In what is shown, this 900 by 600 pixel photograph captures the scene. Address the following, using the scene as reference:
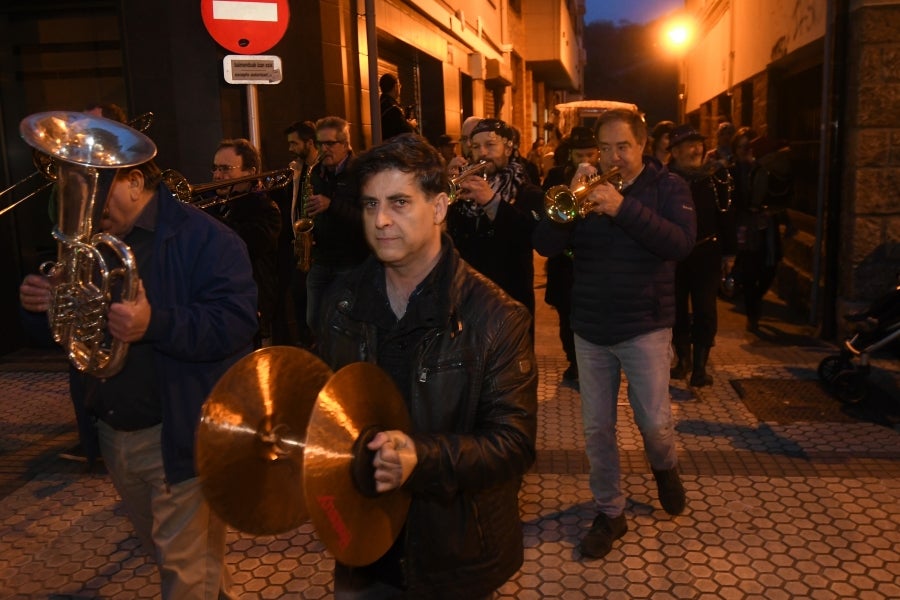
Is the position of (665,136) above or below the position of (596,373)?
above

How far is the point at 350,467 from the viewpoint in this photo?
1764 millimetres

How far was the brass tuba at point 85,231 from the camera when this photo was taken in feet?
8.20

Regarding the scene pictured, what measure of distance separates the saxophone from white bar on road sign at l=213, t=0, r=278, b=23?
119cm

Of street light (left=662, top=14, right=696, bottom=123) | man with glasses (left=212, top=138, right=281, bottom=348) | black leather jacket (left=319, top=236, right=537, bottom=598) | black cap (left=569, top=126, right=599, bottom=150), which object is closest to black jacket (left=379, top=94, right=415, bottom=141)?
black cap (left=569, top=126, right=599, bottom=150)

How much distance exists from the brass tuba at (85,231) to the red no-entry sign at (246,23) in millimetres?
2695

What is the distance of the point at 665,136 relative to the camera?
788cm

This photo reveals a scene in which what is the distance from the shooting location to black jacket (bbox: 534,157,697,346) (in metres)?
3.67

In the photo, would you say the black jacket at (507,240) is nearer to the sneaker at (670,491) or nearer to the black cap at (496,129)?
the black cap at (496,129)

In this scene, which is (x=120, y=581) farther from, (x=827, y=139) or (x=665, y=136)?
(x=827, y=139)

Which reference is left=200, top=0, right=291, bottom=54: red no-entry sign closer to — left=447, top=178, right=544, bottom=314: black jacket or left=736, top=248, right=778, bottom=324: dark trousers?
left=447, top=178, right=544, bottom=314: black jacket

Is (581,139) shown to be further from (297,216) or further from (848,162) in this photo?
(848,162)

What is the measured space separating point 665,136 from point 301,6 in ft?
11.9

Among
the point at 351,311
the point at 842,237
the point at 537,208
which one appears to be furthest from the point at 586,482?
the point at 842,237

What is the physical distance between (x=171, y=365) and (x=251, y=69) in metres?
2.79
